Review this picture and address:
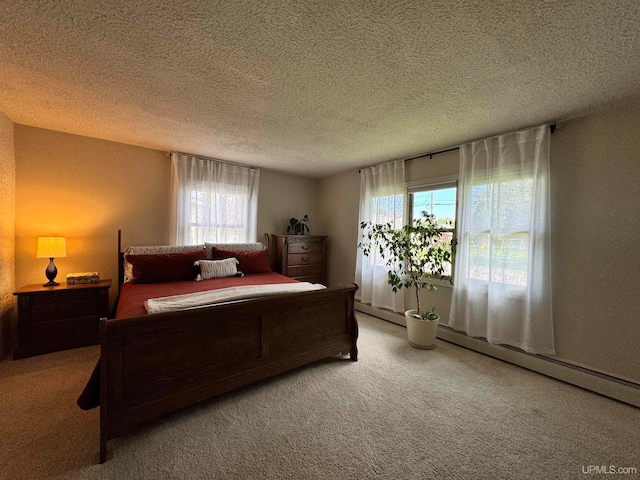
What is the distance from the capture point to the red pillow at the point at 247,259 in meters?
3.41

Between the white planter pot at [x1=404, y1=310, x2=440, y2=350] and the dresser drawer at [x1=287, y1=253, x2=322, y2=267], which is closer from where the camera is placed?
the white planter pot at [x1=404, y1=310, x2=440, y2=350]

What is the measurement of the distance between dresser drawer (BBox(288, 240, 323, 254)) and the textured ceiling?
193 cm

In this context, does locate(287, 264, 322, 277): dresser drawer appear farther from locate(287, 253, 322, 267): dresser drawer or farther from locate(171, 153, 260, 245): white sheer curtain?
locate(171, 153, 260, 245): white sheer curtain

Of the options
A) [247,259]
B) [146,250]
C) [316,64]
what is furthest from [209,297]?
[316,64]

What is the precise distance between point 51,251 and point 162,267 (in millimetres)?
1009

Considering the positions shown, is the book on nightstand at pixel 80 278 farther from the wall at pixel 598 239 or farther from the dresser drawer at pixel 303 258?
the wall at pixel 598 239

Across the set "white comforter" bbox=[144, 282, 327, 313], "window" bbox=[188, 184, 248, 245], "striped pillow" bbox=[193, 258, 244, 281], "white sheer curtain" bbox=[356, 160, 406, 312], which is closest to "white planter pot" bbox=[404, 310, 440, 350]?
"white sheer curtain" bbox=[356, 160, 406, 312]

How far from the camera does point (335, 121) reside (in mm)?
2412

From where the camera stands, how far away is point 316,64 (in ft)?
5.22

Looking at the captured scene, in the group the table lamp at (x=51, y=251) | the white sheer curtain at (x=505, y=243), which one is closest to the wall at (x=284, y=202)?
the table lamp at (x=51, y=251)

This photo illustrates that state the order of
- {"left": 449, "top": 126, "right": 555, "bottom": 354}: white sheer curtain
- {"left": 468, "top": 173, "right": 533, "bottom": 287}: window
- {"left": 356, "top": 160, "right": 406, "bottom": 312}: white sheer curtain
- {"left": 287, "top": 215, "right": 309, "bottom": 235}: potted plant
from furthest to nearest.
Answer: {"left": 287, "top": 215, "right": 309, "bottom": 235}: potted plant → {"left": 356, "top": 160, "right": 406, "bottom": 312}: white sheer curtain → {"left": 468, "top": 173, "right": 533, "bottom": 287}: window → {"left": 449, "top": 126, "right": 555, "bottom": 354}: white sheer curtain

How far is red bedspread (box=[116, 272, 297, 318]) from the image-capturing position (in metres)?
1.99

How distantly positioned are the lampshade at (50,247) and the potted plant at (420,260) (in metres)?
3.59

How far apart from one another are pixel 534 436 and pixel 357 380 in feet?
3.89
